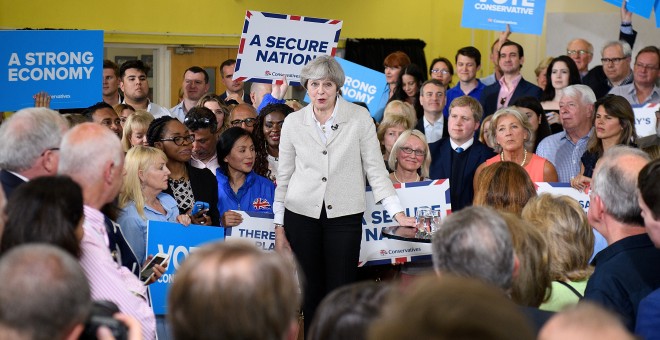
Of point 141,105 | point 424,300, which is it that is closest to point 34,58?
point 141,105

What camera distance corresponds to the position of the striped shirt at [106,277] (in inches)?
127

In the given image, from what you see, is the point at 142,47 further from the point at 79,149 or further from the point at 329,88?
the point at 79,149

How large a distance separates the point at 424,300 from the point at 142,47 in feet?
37.7

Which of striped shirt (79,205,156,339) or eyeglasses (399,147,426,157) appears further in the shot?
eyeglasses (399,147,426,157)

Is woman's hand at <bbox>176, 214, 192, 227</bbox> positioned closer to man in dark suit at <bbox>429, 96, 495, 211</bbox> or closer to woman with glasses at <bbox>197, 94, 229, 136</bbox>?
man in dark suit at <bbox>429, 96, 495, 211</bbox>

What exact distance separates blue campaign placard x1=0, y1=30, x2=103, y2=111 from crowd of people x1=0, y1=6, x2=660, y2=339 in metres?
0.17

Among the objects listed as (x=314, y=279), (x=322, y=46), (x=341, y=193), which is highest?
(x=322, y=46)

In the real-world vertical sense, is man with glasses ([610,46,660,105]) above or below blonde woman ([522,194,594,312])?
above

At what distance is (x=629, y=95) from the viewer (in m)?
8.82

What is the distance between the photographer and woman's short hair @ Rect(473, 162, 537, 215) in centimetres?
460

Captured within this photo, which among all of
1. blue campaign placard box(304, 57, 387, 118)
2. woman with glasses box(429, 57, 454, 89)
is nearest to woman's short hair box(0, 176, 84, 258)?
blue campaign placard box(304, 57, 387, 118)

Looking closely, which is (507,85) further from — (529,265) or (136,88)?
(529,265)

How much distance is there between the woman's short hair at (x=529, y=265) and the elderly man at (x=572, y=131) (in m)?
4.04

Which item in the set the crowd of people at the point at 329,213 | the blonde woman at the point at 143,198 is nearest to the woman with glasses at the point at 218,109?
the crowd of people at the point at 329,213
